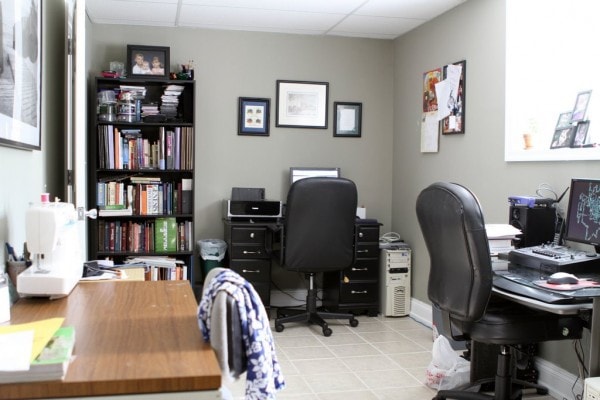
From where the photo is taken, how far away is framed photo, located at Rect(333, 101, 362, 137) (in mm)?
5285

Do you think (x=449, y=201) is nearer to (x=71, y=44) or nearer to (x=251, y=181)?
(x=71, y=44)

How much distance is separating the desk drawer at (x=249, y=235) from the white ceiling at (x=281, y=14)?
165cm

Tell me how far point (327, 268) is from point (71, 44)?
7.47 ft

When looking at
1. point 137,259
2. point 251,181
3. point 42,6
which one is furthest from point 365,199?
point 42,6

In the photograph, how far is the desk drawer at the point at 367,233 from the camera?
15.7 ft

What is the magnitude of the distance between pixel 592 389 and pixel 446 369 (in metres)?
1.29

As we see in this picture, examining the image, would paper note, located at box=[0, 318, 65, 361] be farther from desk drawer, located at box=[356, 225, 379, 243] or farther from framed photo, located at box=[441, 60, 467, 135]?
desk drawer, located at box=[356, 225, 379, 243]

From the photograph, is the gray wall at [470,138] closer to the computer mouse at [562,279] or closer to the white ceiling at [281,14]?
the white ceiling at [281,14]

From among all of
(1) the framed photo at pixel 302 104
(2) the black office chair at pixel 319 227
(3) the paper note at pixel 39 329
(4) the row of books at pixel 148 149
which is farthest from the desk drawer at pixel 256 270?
(3) the paper note at pixel 39 329

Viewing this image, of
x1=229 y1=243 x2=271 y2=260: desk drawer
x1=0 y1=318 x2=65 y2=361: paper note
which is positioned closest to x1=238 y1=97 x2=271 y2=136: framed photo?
x1=229 y1=243 x2=271 y2=260: desk drawer

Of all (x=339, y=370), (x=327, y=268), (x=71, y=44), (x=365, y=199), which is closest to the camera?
(x=71, y=44)

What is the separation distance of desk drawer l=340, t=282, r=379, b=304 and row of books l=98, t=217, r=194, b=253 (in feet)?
4.17

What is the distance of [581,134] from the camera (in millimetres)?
3172

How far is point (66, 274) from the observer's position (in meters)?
1.95
